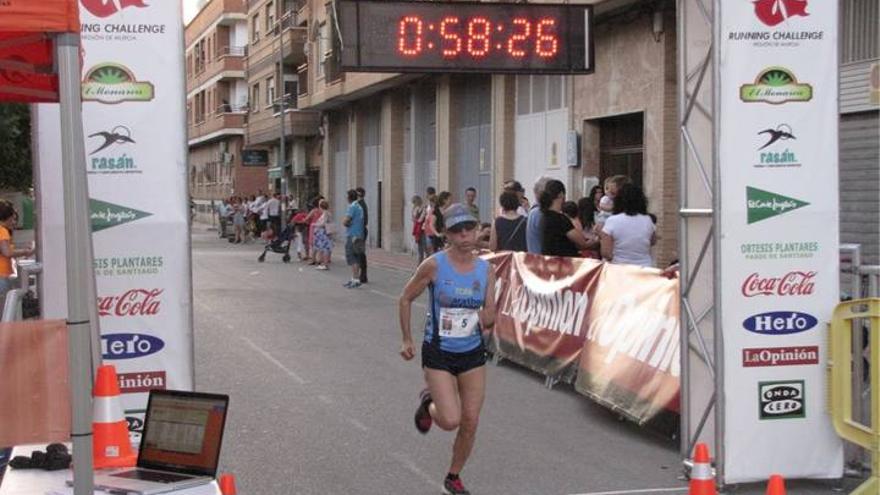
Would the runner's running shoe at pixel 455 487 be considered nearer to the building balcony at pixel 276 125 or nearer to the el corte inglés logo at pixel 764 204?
the el corte inglés logo at pixel 764 204

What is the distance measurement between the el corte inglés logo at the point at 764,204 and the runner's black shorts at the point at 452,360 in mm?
1863

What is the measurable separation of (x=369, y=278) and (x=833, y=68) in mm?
16809

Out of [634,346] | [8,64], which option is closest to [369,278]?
[634,346]

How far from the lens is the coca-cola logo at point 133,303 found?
19.5 feet

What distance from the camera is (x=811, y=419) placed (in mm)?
6746

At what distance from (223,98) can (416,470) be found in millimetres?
57122

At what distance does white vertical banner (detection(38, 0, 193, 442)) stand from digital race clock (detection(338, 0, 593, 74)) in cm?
679

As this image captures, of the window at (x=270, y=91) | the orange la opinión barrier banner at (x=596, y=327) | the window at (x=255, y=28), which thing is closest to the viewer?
the orange la opinión barrier banner at (x=596, y=327)

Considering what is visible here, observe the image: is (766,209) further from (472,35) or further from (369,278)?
(369,278)

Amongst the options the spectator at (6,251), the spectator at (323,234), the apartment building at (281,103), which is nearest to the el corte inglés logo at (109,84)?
the spectator at (6,251)

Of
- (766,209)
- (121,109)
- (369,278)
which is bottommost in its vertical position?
(369,278)

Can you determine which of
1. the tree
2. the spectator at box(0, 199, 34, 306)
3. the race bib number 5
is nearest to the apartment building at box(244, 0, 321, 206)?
the tree

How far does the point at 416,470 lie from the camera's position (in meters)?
7.27

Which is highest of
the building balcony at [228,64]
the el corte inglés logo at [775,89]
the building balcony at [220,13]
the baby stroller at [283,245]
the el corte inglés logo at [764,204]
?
the building balcony at [220,13]
